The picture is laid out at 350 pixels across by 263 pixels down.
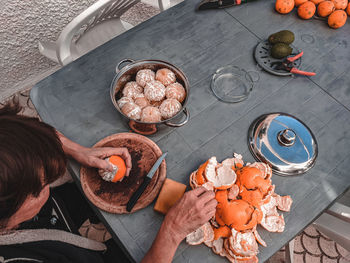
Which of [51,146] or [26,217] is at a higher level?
[51,146]

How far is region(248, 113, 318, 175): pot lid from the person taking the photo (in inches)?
39.7

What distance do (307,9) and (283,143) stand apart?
29.3 inches

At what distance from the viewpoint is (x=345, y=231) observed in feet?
3.59

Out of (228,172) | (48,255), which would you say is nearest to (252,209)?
(228,172)

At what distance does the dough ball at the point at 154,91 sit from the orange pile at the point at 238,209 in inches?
12.3

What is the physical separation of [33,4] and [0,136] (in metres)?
1.50

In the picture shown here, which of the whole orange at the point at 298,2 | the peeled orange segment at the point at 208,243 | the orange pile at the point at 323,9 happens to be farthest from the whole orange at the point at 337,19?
the peeled orange segment at the point at 208,243

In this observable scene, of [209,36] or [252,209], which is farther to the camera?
[209,36]

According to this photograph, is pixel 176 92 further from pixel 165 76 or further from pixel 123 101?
pixel 123 101

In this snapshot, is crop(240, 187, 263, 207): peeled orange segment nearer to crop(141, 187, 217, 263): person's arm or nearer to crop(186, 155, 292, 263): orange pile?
crop(186, 155, 292, 263): orange pile

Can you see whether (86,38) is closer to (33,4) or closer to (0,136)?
(33,4)

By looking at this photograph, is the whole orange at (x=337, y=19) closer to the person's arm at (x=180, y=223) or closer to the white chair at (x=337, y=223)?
the white chair at (x=337, y=223)

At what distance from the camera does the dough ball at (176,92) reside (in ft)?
3.25

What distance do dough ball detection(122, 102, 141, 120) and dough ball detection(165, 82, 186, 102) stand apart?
5.0 inches
